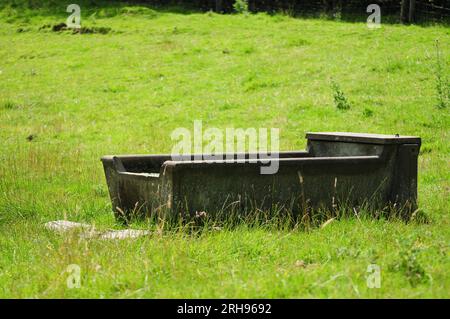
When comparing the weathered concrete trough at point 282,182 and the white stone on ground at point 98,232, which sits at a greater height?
the weathered concrete trough at point 282,182

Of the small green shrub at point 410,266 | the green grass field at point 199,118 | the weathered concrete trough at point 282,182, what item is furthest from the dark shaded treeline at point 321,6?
the small green shrub at point 410,266

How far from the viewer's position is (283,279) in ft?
17.2

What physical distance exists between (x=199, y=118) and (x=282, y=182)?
27.8 ft

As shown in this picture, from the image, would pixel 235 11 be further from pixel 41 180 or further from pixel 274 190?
pixel 274 190

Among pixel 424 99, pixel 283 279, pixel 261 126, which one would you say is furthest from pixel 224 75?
pixel 283 279

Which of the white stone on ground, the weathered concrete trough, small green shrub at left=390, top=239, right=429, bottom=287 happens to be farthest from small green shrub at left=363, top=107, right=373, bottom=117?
small green shrub at left=390, top=239, right=429, bottom=287

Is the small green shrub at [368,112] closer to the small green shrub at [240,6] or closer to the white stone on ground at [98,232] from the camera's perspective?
the white stone on ground at [98,232]

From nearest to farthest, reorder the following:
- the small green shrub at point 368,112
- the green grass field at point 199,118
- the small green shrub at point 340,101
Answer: the green grass field at point 199,118 < the small green shrub at point 368,112 < the small green shrub at point 340,101

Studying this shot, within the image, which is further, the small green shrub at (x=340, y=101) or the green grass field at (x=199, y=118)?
the small green shrub at (x=340, y=101)

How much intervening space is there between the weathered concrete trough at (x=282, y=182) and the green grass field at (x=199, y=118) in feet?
1.38

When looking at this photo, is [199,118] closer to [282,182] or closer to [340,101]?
[340,101]

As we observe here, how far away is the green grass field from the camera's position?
18.0 ft

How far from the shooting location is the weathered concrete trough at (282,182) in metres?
7.29

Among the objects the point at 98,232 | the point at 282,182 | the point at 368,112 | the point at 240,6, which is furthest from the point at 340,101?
the point at 240,6
